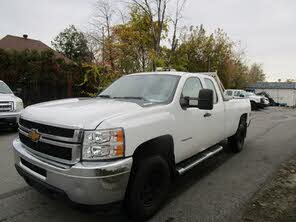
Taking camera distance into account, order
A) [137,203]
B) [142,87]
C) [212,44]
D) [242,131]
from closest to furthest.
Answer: [137,203], [142,87], [242,131], [212,44]

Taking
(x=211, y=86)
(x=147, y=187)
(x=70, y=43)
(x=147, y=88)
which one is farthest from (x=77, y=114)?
(x=70, y=43)

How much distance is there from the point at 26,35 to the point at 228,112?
111 feet

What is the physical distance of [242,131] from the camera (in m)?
6.70

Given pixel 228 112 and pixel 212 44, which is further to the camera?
pixel 212 44

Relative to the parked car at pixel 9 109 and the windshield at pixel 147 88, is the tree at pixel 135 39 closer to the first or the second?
the parked car at pixel 9 109

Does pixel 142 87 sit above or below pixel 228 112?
above

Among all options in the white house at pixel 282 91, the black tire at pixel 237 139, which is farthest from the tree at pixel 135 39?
the white house at pixel 282 91

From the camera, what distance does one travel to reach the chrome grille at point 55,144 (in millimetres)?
2617

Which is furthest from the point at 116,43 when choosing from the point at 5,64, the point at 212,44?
the point at 212,44

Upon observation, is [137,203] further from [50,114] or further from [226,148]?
[226,148]

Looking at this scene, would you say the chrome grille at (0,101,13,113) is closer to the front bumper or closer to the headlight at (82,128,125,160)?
the front bumper

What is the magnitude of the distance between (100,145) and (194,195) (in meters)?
2.02

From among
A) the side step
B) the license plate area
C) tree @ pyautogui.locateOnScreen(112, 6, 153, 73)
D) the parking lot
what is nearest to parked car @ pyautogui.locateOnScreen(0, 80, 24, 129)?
the parking lot

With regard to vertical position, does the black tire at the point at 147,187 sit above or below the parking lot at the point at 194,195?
above
